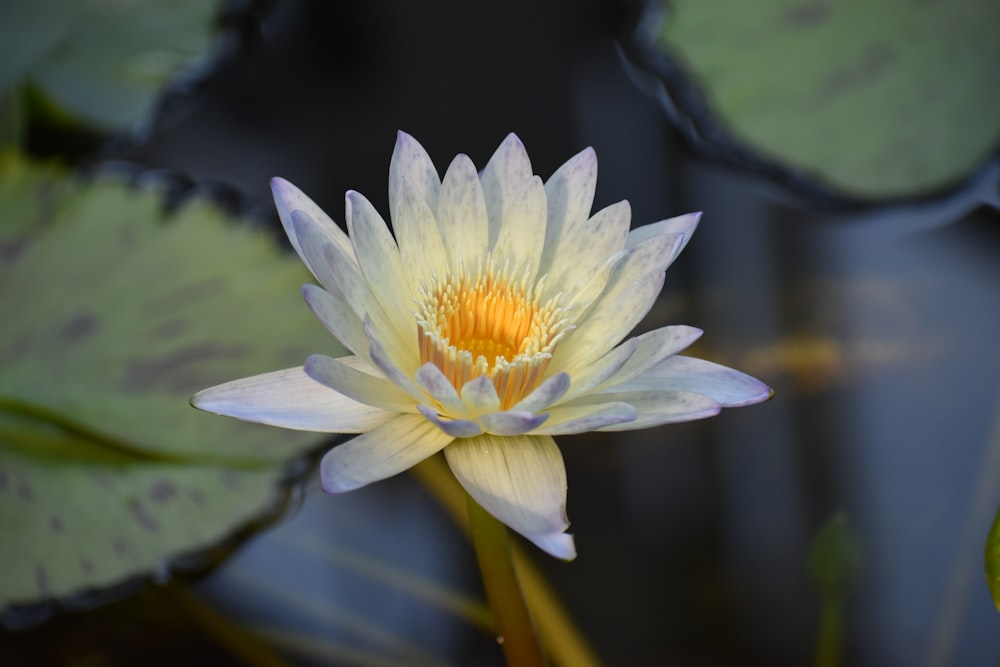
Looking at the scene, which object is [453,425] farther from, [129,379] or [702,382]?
[129,379]

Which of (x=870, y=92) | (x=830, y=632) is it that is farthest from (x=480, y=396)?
(x=870, y=92)

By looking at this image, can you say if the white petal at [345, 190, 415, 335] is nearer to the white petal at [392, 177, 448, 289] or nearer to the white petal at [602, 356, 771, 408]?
the white petal at [392, 177, 448, 289]

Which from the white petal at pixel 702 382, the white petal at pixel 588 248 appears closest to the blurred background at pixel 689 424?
the white petal at pixel 702 382

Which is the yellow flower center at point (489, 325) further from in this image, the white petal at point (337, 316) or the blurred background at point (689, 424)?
the blurred background at point (689, 424)

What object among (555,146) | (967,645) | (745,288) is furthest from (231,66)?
(967,645)

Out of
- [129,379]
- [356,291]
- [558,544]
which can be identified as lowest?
[558,544]

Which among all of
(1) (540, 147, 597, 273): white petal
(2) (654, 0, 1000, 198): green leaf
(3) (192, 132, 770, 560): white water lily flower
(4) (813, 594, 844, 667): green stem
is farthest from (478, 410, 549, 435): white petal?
(2) (654, 0, 1000, 198): green leaf

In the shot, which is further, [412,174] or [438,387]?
[412,174]
